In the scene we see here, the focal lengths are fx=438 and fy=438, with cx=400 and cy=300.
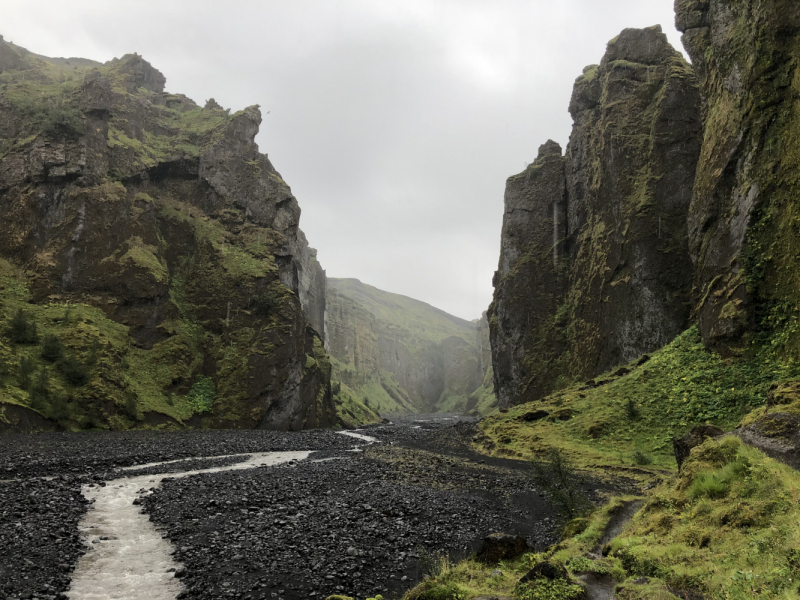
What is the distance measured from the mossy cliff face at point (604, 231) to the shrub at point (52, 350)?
6236cm

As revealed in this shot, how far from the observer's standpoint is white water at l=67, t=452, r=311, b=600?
35.1ft

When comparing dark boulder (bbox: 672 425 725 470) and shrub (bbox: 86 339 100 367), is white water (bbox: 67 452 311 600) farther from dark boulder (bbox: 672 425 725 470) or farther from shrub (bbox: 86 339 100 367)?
shrub (bbox: 86 339 100 367)

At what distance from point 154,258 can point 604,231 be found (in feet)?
212

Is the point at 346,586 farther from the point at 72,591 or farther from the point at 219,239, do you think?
the point at 219,239

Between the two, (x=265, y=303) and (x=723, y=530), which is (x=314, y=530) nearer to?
(x=723, y=530)

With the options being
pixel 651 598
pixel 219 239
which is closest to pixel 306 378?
Answer: pixel 219 239

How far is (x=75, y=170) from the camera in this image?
59.2m

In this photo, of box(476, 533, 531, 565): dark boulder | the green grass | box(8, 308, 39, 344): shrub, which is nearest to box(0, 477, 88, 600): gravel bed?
box(476, 533, 531, 565): dark boulder

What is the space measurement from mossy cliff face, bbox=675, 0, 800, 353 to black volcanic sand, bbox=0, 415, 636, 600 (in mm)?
19635

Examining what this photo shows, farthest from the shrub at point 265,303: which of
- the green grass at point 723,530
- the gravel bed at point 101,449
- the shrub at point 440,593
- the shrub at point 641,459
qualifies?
the shrub at point 440,593

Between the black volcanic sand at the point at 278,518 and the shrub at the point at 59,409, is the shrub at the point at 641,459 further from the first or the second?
the shrub at the point at 59,409

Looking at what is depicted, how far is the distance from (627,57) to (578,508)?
7140 centimetres

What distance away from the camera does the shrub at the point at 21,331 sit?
142ft

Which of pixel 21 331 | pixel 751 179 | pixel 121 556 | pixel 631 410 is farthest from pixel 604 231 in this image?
pixel 21 331
